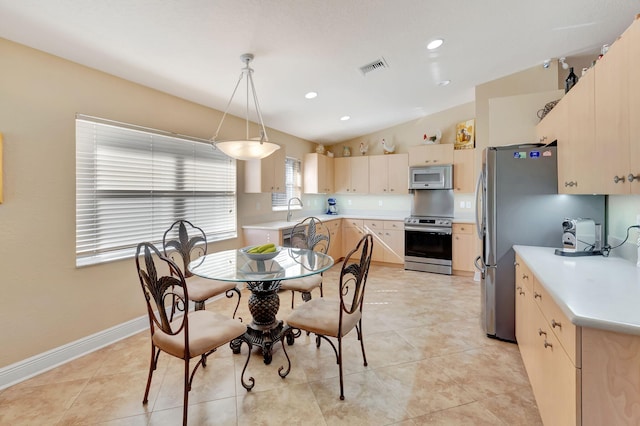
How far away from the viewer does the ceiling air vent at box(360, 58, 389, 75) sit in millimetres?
2987

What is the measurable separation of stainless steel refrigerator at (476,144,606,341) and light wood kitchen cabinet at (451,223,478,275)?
6.81 ft

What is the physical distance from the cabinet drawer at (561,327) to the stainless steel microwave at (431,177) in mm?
3479

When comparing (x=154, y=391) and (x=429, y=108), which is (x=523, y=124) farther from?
(x=154, y=391)

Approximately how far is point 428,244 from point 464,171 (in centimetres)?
137

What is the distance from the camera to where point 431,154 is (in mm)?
5070

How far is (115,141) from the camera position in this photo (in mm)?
2654

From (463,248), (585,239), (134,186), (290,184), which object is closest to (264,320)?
(134,186)

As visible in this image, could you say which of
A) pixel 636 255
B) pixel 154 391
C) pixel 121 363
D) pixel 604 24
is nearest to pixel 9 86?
pixel 121 363

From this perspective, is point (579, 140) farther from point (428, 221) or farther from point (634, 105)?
point (428, 221)

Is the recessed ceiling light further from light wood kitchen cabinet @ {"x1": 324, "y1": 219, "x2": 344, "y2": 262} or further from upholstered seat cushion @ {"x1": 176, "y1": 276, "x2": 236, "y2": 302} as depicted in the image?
light wood kitchen cabinet @ {"x1": 324, "y1": 219, "x2": 344, "y2": 262}

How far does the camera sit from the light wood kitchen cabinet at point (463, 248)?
15.1 feet

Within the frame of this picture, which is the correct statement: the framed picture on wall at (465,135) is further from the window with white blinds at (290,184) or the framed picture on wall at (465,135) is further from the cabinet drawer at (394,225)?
the window with white blinds at (290,184)

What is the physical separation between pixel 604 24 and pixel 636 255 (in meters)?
2.31

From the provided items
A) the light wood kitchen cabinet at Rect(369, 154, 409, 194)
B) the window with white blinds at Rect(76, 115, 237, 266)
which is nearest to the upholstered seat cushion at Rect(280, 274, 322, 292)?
the window with white blinds at Rect(76, 115, 237, 266)
